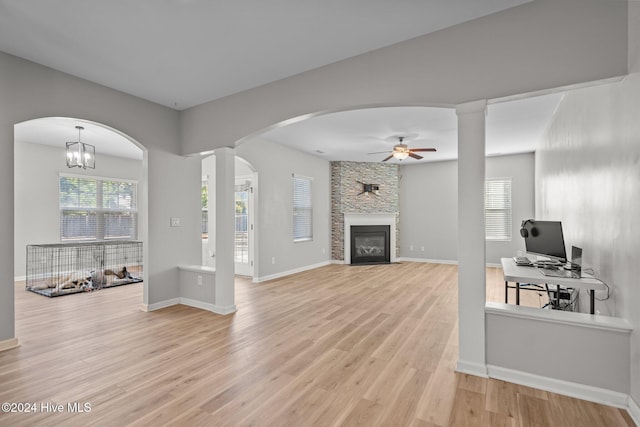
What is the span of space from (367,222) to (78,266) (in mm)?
7208

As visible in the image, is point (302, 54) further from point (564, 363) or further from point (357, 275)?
point (357, 275)

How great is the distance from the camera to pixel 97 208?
7.77 metres

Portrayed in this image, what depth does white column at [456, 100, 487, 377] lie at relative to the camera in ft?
8.20

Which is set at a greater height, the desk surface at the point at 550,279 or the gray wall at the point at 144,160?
the gray wall at the point at 144,160

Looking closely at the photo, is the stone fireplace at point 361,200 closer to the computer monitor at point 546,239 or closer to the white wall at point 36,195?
the computer monitor at point 546,239

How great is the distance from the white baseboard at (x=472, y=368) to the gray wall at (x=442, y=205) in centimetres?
600

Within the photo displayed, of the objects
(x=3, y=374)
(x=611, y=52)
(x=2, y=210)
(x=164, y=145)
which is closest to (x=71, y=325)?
(x=3, y=374)

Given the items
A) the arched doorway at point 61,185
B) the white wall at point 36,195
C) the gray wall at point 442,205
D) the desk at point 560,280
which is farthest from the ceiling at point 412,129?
the white wall at point 36,195

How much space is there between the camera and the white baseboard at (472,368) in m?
2.47

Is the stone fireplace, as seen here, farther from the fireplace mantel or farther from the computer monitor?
the computer monitor

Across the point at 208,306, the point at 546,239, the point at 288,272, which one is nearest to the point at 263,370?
the point at 208,306

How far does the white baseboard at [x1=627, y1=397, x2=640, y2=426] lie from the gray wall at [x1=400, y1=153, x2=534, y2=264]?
6.12 meters

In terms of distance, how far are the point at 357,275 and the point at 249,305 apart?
2.94 meters

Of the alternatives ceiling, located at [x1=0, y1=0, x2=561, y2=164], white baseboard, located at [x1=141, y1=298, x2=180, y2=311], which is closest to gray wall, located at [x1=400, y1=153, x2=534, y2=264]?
ceiling, located at [x1=0, y1=0, x2=561, y2=164]
